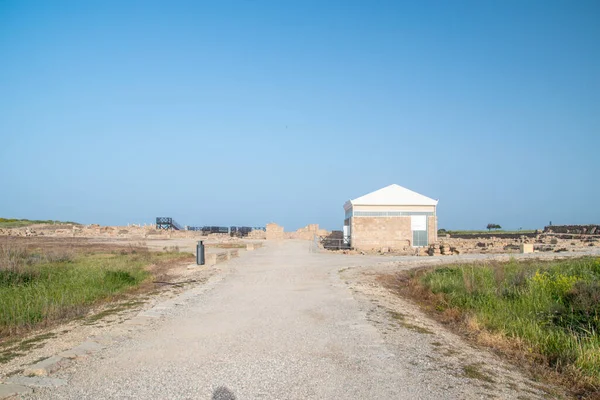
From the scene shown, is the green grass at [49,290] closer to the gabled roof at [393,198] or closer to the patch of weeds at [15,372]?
the patch of weeds at [15,372]

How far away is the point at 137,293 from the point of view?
11.7 m

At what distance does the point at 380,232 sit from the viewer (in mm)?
35562

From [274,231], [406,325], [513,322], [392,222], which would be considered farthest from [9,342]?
[274,231]

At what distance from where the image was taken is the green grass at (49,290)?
28.6 feet

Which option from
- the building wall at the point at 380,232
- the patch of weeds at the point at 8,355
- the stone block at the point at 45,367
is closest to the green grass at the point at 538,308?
the stone block at the point at 45,367

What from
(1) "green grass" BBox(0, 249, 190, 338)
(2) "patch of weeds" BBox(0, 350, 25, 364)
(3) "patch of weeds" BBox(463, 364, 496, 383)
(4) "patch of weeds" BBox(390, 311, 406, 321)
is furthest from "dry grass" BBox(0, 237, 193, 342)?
(3) "patch of weeds" BBox(463, 364, 496, 383)

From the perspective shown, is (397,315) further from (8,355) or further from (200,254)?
(200,254)

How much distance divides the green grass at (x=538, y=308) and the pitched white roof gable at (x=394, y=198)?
65.7ft

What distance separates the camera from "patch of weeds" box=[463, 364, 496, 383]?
565 centimetres

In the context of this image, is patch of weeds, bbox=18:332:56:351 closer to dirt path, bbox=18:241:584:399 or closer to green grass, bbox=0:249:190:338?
green grass, bbox=0:249:190:338

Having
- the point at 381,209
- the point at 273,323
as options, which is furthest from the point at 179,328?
the point at 381,209

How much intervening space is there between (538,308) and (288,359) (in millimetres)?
7003

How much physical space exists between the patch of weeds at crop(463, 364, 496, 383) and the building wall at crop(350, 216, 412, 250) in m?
29.2

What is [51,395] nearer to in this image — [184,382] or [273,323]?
[184,382]
